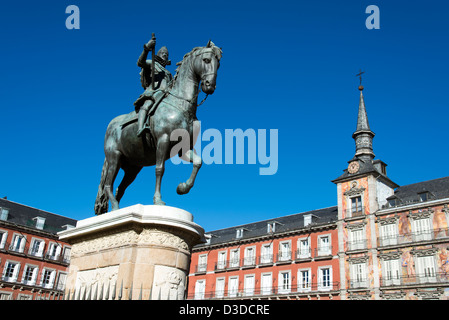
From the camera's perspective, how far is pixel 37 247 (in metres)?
47.8

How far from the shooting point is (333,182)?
148 ft

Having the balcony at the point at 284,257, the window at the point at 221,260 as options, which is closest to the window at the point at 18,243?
the window at the point at 221,260

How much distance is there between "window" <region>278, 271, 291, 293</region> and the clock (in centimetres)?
1245

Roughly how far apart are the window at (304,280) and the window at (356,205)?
7.57m

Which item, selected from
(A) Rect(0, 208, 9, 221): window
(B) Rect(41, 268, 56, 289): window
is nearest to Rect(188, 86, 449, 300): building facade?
(B) Rect(41, 268, 56, 289): window

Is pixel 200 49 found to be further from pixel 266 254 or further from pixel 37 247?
pixel 37 247

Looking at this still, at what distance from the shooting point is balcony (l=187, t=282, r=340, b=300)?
41281 mm

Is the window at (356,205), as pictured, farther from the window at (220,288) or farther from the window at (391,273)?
the window at (220,288)

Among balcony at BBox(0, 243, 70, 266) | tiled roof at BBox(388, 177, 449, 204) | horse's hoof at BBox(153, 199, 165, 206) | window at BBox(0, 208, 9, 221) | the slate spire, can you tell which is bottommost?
horse's hoof at BBox(153, 199, 165, 206)

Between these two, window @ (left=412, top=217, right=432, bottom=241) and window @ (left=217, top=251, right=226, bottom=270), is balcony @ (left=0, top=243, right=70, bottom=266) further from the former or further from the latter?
window @ (left=412, top=217, right=432, bottom=241)

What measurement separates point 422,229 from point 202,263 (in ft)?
86.1

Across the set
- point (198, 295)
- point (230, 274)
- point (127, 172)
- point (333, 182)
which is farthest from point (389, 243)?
point (127, 172)
